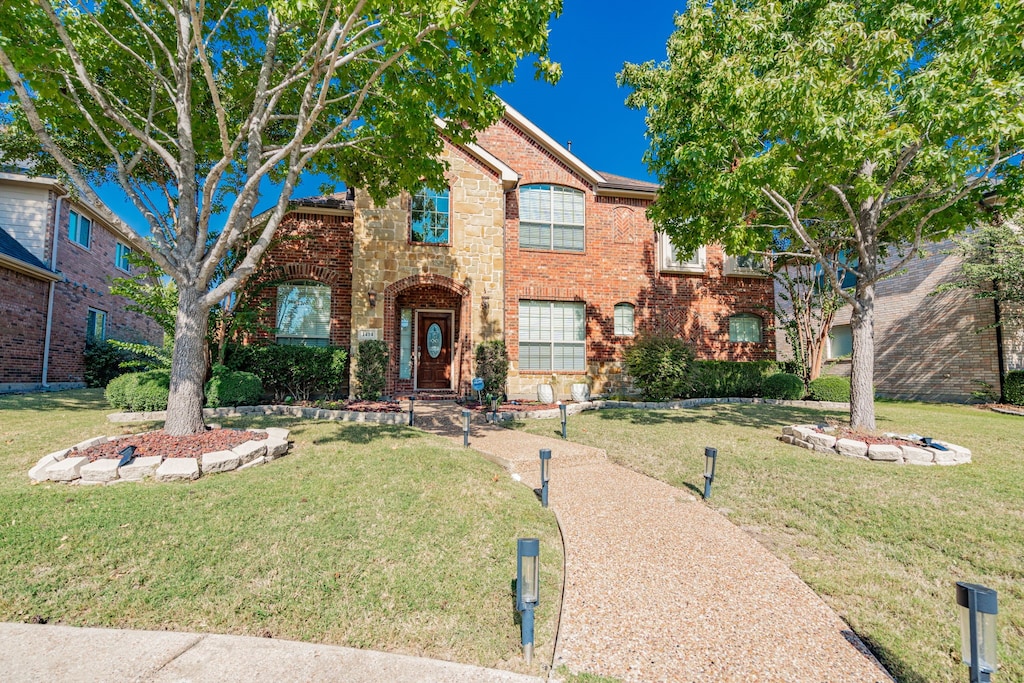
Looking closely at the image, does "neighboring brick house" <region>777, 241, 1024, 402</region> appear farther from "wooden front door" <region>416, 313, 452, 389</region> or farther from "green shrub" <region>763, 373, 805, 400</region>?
"wooden front door" <region>416, 313, 452, 389</region>

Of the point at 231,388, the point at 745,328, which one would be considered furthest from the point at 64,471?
the point at 745,328

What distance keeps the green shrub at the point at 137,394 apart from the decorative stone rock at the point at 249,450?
4475 millimetres

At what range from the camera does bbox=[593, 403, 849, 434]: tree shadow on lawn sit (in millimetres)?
10500

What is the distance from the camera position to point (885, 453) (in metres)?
7.20

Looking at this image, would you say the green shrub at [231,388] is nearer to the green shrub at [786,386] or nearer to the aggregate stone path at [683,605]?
the aggregate stone path at [683,605]

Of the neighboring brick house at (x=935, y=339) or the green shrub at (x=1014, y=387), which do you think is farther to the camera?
the neighboring brick house at (x=935, y=339)

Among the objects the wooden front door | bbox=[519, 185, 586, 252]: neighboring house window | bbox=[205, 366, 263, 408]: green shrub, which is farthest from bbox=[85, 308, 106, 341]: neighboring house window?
bbox=[519, 185, 586, 252]: neighboring house window

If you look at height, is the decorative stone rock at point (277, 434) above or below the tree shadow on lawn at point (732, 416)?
above

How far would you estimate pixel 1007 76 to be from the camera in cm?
642

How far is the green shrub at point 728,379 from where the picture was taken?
14836 millimetres

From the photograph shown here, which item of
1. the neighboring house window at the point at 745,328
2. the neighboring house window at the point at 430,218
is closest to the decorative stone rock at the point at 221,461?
the neighboring house window at the point at 430,218

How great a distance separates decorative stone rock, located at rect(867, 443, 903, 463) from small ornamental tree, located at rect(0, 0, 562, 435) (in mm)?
7605

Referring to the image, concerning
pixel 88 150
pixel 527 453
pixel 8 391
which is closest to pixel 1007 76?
pixel 527 453

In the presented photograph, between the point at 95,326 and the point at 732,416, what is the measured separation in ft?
72.3
